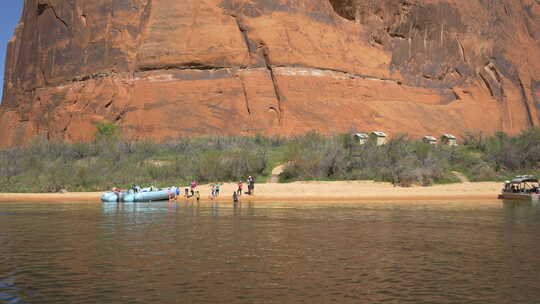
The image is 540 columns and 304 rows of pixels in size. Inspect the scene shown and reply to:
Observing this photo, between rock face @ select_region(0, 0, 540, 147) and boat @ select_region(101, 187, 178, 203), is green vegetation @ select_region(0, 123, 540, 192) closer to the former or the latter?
boat @ select_region(101, 187, 178, 203)

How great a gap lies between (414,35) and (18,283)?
44.7m

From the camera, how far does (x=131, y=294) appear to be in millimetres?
6020

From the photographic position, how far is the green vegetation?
27.2 m

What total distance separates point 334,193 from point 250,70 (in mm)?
18147

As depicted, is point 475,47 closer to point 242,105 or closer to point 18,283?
point 242,105

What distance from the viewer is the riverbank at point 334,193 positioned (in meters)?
23.0

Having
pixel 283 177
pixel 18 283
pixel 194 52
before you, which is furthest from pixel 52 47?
pixel 18 283

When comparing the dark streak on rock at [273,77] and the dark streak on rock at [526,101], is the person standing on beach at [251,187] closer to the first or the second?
the dark streak on rock at [273,77]

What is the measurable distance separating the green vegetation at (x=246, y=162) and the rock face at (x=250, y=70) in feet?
19.1

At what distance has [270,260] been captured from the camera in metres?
8.08

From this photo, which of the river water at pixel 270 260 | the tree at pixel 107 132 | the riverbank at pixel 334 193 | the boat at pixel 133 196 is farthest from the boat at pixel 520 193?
the tree at pixel 107 132

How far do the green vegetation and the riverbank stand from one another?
4.05ft

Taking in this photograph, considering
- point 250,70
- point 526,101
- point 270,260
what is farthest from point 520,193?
point 526,101

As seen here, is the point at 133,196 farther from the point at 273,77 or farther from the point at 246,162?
the point at 273,77
